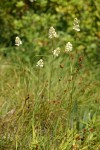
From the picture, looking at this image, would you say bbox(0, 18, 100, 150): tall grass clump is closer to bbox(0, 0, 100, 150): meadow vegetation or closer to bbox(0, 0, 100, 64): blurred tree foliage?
bbox(0, 0, 100, 150): meadow vegetation

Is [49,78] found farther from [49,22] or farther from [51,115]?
[49,22]

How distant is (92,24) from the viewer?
18.1 feet

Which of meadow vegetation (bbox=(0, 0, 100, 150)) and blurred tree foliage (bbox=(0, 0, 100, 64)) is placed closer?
meadow vegetation (bbox=(0, 0, 100, 150))

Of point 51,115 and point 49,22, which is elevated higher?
point 51,115

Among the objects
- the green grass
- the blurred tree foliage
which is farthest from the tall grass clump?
A: the blurred tree foliage

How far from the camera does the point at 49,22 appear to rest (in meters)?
5.62

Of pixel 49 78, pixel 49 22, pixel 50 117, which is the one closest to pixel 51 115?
pixel 50 117

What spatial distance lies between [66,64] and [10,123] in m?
1.81

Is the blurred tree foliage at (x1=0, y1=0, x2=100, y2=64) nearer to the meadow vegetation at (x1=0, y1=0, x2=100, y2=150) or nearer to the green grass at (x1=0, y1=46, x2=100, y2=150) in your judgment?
the meadow vegetation at (x1=0, y1=0, x2=100, y2=150)

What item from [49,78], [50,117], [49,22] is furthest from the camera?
[49,22]

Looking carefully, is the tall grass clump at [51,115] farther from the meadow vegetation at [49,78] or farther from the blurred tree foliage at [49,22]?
the blurred tree foliage at [49,22]

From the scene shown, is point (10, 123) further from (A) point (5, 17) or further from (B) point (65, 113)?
(A) point (5, 17)

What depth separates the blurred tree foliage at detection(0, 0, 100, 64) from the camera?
17.9ft

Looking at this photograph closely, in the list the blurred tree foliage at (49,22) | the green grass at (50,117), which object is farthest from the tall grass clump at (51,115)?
the blurred tree foliage at (49,22)
